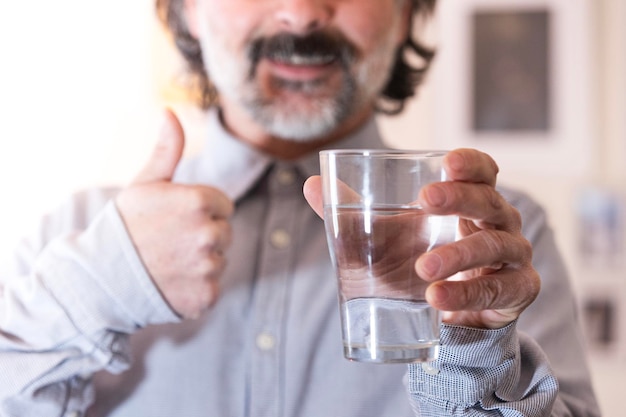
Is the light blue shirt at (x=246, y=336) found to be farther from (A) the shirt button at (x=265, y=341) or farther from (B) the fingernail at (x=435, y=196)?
(B) the fingernail at (x=435, y=196)

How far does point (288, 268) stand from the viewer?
3.48 ft

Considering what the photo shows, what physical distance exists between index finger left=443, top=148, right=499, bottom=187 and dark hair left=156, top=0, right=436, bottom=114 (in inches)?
34.2

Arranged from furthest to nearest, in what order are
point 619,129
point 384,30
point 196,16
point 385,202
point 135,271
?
point 619,129 < point 196,16 < point 384,30 < point 135,271 < point 385,202

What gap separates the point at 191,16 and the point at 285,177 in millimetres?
391

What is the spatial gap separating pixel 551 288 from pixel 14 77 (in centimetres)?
152

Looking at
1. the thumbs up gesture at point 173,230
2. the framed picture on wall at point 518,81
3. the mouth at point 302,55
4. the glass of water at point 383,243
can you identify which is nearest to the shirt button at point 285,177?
the mouth at point 302,55

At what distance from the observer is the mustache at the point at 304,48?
1.06 meters

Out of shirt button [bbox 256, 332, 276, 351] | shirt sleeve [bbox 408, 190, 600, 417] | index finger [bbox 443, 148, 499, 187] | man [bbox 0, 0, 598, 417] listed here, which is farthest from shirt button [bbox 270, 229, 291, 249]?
index finger [bbox 443, 148, 499, 187]

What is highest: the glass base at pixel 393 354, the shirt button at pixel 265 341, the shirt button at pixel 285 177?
the shirt button at pixel 285 177

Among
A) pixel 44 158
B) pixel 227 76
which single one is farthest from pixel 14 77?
pixel 227 76

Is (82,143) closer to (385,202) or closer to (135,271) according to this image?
(135,271)

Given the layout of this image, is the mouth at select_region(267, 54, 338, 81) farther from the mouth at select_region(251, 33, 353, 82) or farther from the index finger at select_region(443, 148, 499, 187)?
the index finger at select_region(443, 148, 499, 187)

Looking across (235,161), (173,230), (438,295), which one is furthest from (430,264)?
(235,161)

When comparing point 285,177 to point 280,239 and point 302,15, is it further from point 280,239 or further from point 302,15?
point 302,15
